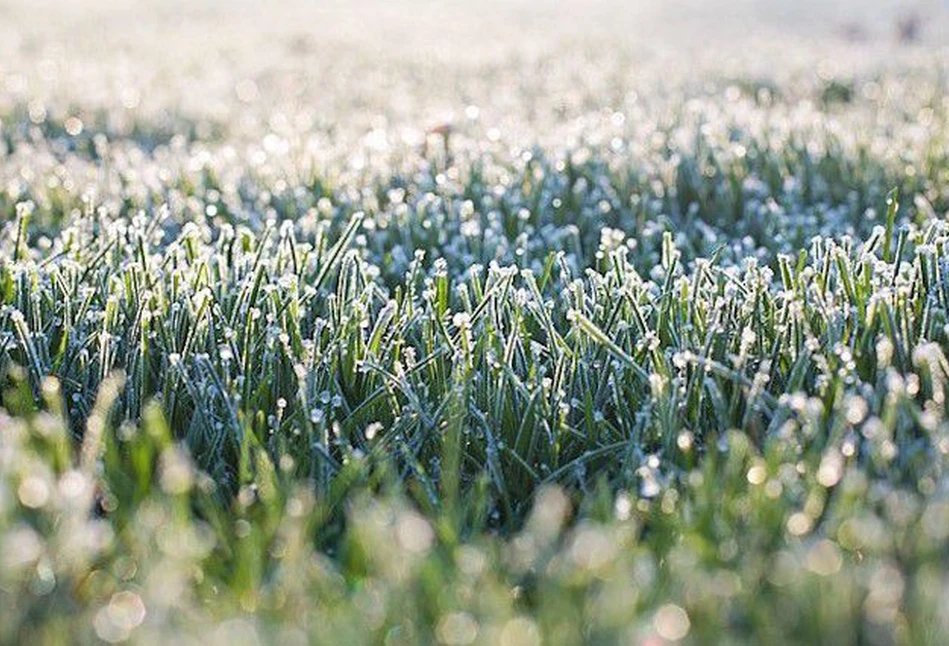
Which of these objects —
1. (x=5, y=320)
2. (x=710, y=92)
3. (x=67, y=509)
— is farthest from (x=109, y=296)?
(x=710, y=92)

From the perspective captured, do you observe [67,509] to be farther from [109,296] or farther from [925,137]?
[925,137]

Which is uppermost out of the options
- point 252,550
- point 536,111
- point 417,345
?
point 252,550

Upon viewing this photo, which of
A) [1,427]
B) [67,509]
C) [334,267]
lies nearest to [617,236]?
[334,267]

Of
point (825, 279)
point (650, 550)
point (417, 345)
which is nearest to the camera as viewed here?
point (650, 550)

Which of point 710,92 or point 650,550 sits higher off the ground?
point 650,550

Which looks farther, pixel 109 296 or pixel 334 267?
pixel 334 267

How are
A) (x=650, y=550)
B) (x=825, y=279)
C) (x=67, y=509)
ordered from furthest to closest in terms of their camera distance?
(x=825, y=279) < (x=650, y=550) < (x=67, y=509)
